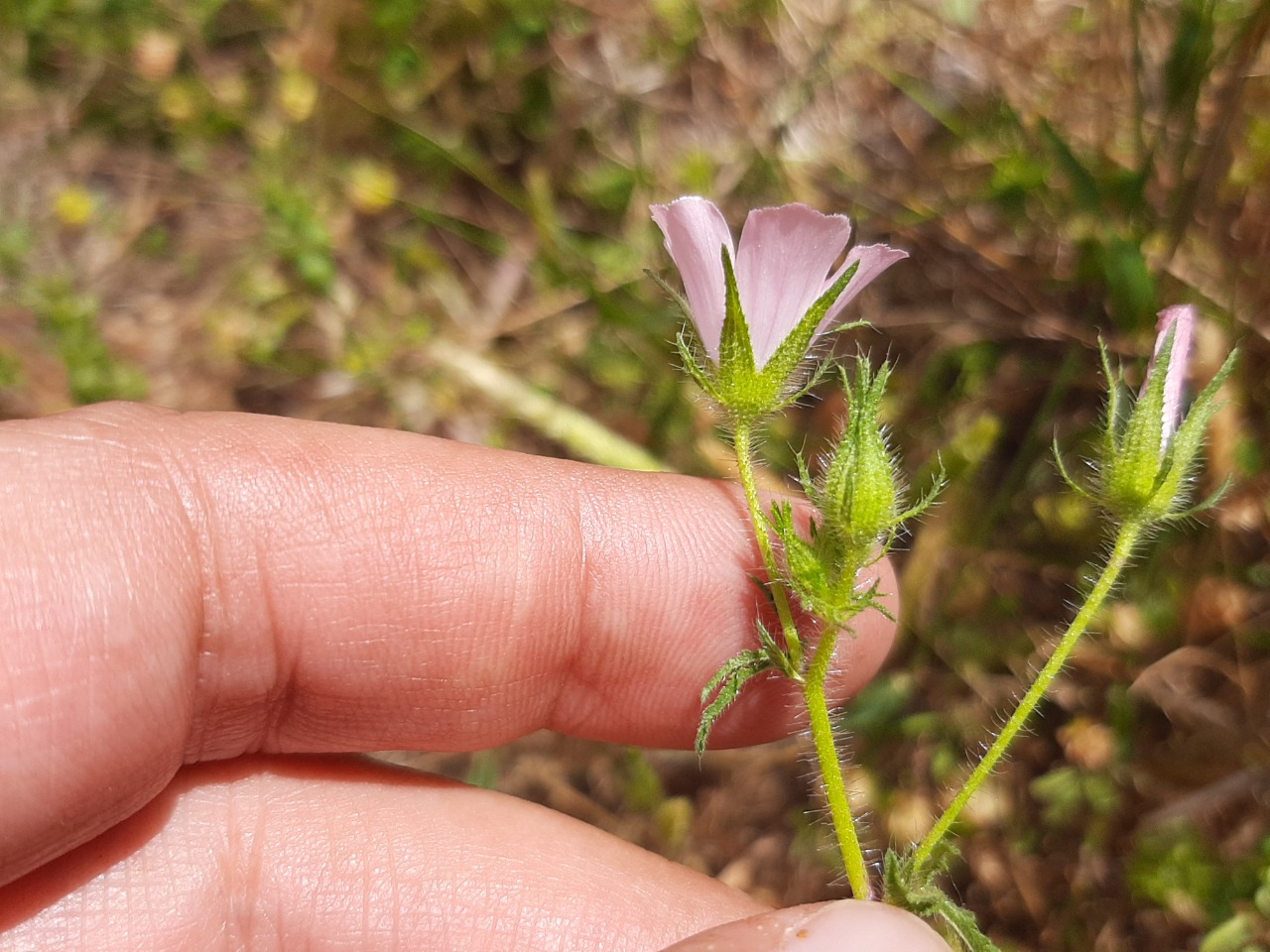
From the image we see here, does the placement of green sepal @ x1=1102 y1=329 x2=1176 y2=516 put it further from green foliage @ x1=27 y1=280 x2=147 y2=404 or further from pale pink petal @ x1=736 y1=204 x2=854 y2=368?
green foliage @ x1=27 y1=280 x2=147 y2=404

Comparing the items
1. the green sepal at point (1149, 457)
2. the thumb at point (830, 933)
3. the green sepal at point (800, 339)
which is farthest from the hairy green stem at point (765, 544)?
the green sepal at point (1149, 457)

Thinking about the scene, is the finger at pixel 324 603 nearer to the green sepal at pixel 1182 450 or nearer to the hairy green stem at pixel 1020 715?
the hairy green stem at pixel 1020 715

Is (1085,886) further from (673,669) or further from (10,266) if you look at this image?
(10,266)

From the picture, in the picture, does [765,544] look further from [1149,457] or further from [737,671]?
[1149,457]

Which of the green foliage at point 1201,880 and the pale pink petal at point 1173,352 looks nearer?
the pale pink petal at point 1173,352

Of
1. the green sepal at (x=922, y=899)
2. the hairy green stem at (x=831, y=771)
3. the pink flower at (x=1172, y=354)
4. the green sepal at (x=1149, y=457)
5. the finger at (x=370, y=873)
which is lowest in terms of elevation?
the finger at (x=370, y=873)

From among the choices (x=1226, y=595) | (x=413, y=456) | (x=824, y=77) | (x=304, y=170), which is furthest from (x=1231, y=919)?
(x=304, y=170)

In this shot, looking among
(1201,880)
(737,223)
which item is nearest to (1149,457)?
(1201,880)
